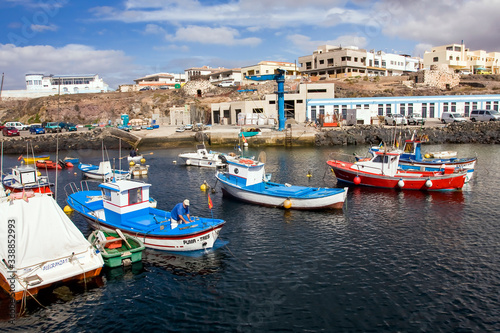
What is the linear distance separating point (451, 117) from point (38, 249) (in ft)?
224

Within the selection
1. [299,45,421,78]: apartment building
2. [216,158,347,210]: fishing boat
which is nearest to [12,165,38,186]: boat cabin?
[216,158,347,210]: fishing boat

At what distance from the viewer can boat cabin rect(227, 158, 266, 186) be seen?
88.3ft

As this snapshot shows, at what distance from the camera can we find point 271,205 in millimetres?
26203

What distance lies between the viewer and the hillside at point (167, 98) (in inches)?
3376

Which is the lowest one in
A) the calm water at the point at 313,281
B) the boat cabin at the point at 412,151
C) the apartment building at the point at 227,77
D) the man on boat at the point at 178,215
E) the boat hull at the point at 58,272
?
the calm water at the point at 313,281

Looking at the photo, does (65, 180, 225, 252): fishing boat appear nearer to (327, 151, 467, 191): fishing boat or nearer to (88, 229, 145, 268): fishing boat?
(88, 229, 145, 268): fishing boat

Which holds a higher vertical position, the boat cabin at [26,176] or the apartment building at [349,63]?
the apartment building at [349,63]

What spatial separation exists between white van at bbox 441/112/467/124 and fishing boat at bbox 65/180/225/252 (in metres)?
60.2

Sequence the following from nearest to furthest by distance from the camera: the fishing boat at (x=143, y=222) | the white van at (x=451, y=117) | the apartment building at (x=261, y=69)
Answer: the fishing boat at (x=143, y=222) → the white van at (x=451, y=117) → the apartment building at (x=261, y=69)

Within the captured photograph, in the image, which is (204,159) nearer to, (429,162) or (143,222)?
(429,162)

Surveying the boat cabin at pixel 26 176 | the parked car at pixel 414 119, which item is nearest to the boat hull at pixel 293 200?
the boat cabin at pixel 26 176

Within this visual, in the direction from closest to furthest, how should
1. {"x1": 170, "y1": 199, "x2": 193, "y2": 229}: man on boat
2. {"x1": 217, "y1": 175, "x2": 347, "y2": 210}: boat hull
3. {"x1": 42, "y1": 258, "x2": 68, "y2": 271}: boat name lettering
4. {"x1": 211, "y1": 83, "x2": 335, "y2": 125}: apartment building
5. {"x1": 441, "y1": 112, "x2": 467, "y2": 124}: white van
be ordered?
{"x1": 42, "y1": 258, "x2": 68, "y2": 271}: boat name lettering
{"x1": 170, "y1": 199, "x2": 193, "y2": 229}: man on boat
{"x1": 217, "y1": 175, "x2": 347, "y2": 210}: boat hull
{"x1": 441, "y1": 112, "x2": 467, "y2": 124}: white van
{"x1": 211, "y1": 83, "x2": 335, "y2": 125}: apartment building

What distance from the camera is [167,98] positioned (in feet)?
311

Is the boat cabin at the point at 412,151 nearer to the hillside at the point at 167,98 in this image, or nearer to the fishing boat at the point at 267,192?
the fishing boat at the point at 267,192
